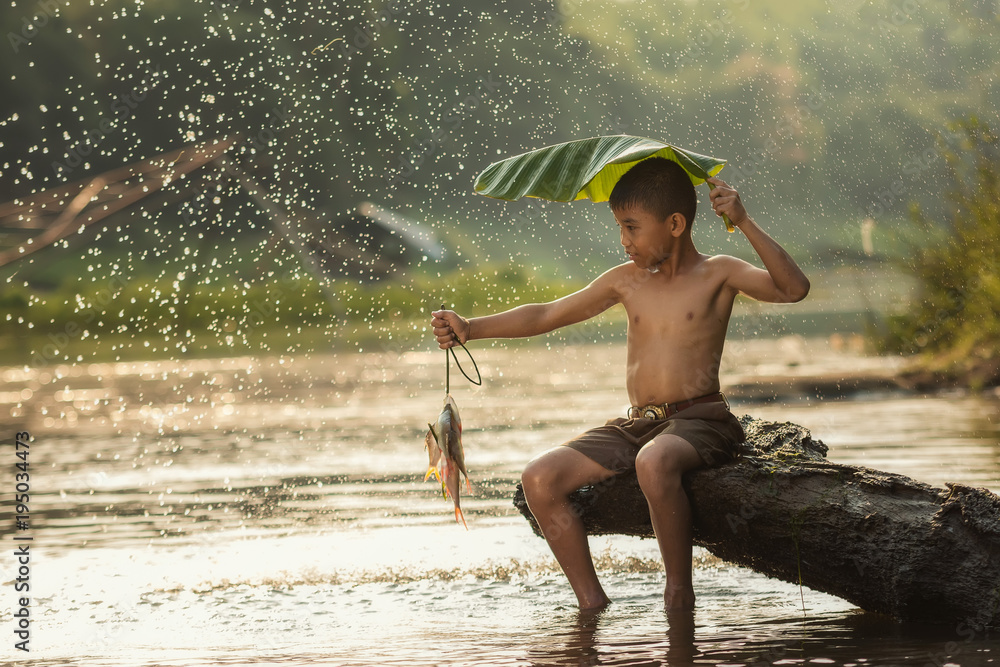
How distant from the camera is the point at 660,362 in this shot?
442cm

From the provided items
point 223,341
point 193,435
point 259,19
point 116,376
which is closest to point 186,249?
point 259,19

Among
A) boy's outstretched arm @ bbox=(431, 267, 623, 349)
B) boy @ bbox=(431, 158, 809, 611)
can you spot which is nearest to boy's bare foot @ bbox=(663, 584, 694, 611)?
boy @ bbox=(431, 158, 809, 611)

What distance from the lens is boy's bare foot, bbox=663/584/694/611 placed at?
4.30 m

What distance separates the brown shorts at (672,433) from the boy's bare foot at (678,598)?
51 cm

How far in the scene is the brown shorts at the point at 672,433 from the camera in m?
4.26

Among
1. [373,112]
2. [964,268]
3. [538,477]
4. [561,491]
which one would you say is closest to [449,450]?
[538,477]

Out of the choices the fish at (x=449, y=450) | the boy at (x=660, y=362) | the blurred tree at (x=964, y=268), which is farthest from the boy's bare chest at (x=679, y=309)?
the blurred tree at (x=964, y=268)

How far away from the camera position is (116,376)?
27125 millimetres

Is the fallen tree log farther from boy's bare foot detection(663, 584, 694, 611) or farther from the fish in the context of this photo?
the fish

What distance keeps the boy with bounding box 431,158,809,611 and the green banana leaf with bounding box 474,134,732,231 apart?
125 millimetres

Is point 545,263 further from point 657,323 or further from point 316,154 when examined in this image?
point 657,323

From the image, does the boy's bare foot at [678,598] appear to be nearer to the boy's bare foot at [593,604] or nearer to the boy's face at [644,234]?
the boy's bare foot at [593,604]

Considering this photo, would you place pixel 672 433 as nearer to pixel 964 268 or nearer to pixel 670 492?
pixel 670 492

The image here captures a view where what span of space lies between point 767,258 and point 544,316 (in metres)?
1.11
